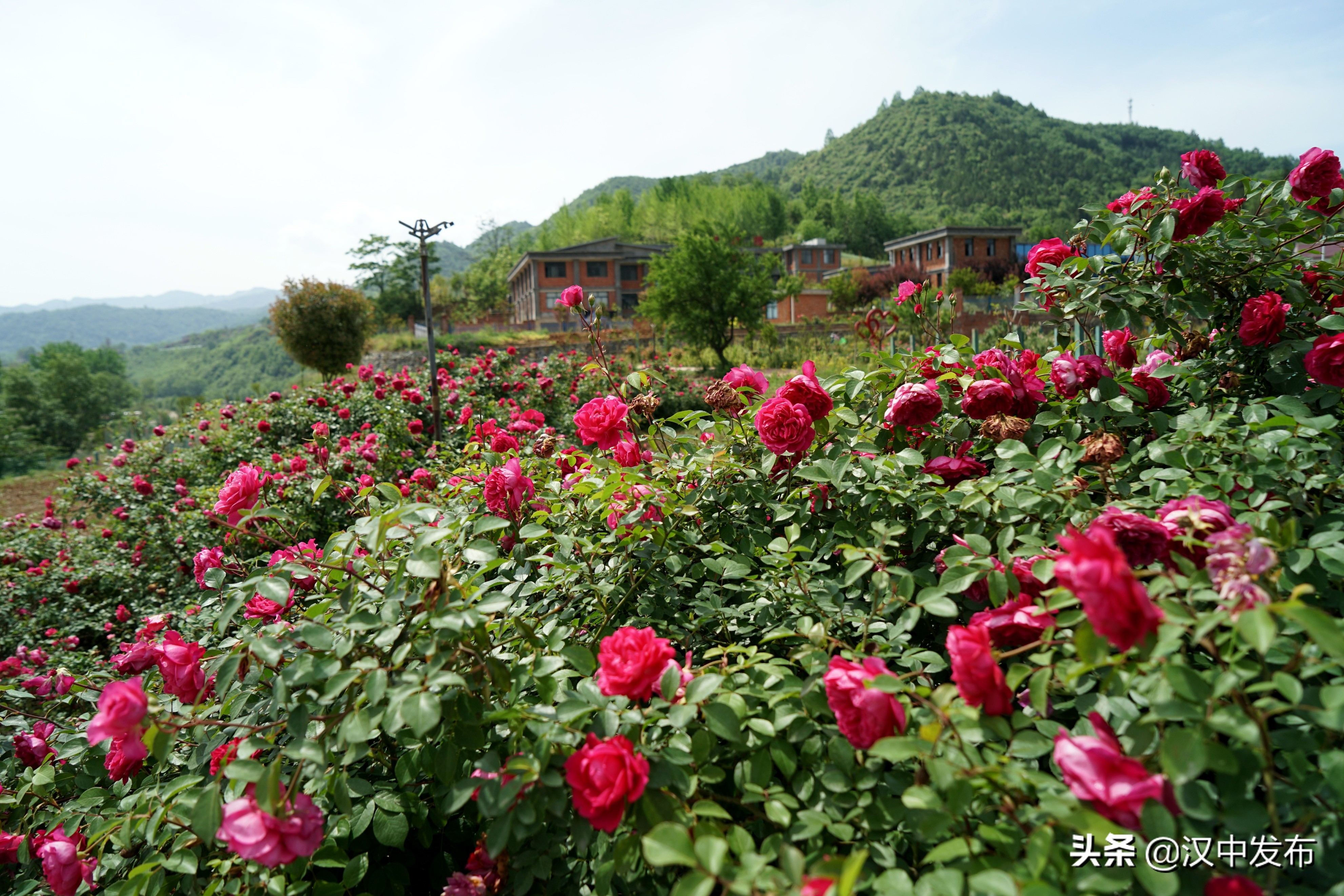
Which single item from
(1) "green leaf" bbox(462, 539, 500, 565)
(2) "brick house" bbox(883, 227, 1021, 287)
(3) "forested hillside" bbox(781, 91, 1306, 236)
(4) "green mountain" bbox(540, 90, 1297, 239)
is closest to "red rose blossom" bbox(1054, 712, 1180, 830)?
(1) "green leaf" bbox(462, 539, 500, 565)

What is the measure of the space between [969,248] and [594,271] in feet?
77.9

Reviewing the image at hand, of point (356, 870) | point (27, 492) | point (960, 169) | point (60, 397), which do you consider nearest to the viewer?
point (356, 870)

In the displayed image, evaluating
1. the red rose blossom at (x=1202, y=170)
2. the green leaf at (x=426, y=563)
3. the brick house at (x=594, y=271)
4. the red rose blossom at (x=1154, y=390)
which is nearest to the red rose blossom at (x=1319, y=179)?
the red rose blossom at (x=1202, y=170)

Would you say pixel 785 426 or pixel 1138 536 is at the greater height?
pixel 785 426

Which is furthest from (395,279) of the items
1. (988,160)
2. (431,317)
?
(988,160)

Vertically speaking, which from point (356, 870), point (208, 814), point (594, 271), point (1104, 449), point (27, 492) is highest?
point (594, 271)

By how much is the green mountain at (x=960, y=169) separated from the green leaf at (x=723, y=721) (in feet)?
199

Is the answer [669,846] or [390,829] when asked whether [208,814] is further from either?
[669,846]

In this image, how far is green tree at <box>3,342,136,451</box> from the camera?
32.3 m

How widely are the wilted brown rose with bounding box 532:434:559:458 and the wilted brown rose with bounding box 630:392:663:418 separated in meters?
0.27

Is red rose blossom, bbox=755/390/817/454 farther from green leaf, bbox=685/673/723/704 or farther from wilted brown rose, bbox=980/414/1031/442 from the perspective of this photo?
green leaf, bbox=685/673/723/704

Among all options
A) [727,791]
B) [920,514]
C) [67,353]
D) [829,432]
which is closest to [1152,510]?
[920,514]

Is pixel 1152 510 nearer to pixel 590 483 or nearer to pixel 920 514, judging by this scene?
pixel 920 514

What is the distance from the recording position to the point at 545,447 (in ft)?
6.18
